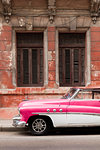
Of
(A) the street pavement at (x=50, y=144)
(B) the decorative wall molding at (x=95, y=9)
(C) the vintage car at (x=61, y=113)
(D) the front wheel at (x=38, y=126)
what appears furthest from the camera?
(B) the decorative wall molding at (x=95, y=9)

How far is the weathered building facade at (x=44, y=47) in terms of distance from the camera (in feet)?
41.3

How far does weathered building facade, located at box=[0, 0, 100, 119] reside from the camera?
41.3ft

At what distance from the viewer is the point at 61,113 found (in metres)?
8.93

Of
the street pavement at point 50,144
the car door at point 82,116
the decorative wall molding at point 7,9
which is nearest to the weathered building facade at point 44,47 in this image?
the decorative wall molding at point 7,9

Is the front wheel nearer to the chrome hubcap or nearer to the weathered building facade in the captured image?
the chrome hubcap

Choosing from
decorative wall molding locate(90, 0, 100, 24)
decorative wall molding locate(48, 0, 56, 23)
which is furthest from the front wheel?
decorative wall molding locate(90, 0, 100, 24)

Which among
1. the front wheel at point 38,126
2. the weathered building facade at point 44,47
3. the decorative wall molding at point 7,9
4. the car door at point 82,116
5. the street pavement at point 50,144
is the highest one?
the decorative wall molding at point 7,9

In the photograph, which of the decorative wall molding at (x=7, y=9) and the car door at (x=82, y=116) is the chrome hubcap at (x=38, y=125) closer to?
the car door at (x=82, y=116)

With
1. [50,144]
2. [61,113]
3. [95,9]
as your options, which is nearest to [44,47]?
[95,9]

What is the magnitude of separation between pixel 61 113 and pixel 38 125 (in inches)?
33.4

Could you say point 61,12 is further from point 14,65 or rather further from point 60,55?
point 14,65

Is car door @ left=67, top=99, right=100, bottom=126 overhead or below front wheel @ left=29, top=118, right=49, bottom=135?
overhead

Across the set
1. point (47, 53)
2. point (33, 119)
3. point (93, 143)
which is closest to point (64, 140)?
point (93, 143)

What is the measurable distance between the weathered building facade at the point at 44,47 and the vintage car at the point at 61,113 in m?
3.50
